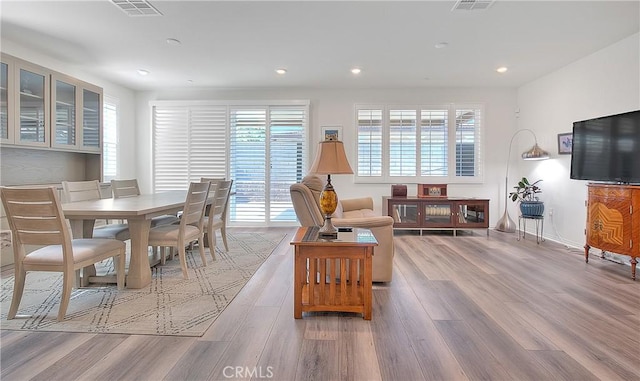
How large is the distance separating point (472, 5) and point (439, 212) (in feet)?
10.7

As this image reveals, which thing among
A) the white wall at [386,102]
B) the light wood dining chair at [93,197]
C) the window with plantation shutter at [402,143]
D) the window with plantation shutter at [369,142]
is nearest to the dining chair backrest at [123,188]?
the light wood dining chair at [93,197]

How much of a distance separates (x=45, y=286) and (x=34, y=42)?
2.99m

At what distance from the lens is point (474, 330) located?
2.08 metres

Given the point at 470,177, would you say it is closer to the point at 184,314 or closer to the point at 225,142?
the point at 225,142

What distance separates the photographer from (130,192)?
4.25 m

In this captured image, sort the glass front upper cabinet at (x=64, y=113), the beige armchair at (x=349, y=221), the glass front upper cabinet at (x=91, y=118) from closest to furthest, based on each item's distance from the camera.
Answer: the beige armchair at (x=349, y=221) < the glass front upper cabinet at (x=64, y=113) < the glass front upper cabinet at (x=91, y=118)

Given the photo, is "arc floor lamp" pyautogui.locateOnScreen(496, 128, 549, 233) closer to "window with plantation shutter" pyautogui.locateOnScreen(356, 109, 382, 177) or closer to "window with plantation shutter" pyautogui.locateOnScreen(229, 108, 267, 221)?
"window with plantation shutter" pyautogui.locateOnScreen(356, 109, 382, 177)

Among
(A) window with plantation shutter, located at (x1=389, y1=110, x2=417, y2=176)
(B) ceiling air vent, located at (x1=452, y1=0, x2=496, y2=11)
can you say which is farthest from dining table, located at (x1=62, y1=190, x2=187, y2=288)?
(A) window with plantation shutter, located at (x1=389, y1=110, x2=417, y2=176)

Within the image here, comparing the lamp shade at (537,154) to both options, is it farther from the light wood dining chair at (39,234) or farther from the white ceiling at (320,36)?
the light wood dining chair at (39,234)

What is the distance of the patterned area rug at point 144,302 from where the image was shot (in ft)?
6.97

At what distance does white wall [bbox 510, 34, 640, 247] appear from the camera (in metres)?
3.74

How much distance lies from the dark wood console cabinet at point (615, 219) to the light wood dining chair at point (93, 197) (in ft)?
16.2

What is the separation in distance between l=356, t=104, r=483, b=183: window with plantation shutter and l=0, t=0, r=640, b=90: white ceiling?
2.66 feet

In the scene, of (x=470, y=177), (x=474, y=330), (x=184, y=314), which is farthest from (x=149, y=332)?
(x=470, y=177)
